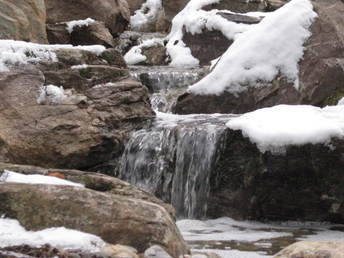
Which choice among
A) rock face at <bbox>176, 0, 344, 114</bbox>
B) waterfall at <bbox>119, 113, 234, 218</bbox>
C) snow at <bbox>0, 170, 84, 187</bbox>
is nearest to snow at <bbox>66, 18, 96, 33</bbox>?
rock face at <bbox>176, 0, 344, 114</bbox>

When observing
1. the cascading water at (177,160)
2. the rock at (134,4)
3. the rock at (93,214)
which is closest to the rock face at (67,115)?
the cascading water at (177,160)

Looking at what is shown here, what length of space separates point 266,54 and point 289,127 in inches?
134

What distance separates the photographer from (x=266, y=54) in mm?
10656

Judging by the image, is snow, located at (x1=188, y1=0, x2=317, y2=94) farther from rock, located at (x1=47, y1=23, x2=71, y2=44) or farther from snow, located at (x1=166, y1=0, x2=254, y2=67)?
rock, located at (x1=47, y1=23, x2=71, y2=44)

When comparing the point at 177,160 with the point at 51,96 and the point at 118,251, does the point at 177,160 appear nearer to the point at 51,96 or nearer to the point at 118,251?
the point at 51,96

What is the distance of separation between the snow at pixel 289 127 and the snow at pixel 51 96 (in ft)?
8.45

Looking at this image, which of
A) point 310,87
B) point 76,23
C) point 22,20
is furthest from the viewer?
point 76,23

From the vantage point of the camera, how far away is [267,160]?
746 cm

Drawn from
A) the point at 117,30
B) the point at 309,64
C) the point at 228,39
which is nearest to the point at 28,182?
the point at 309,64

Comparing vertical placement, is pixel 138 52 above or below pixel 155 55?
above

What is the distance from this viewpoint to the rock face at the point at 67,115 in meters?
8.35

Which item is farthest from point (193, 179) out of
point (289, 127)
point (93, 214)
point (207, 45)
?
point (207, 45)

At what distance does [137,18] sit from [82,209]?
17.4m

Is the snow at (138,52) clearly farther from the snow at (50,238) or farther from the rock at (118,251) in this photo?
the rock at (118,251)
